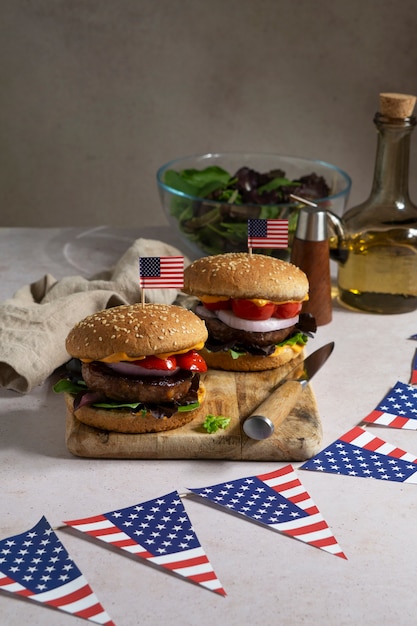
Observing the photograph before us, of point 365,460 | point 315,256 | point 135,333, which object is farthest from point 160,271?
point 315,256

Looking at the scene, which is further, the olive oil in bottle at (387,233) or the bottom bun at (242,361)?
the olive oil in bottle at (387,233)

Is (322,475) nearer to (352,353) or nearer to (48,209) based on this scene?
(352,353)

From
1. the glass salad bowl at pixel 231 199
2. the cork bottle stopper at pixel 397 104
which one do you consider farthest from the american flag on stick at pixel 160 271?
the cork bottle stopper at pixel 397 104

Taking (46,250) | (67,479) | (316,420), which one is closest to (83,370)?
(67,479)

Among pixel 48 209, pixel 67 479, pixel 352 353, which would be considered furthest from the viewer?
pixel 48 209

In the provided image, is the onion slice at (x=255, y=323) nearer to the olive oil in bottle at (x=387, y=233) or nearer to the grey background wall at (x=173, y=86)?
the olive oil in bottle at (x=387, y=233)
